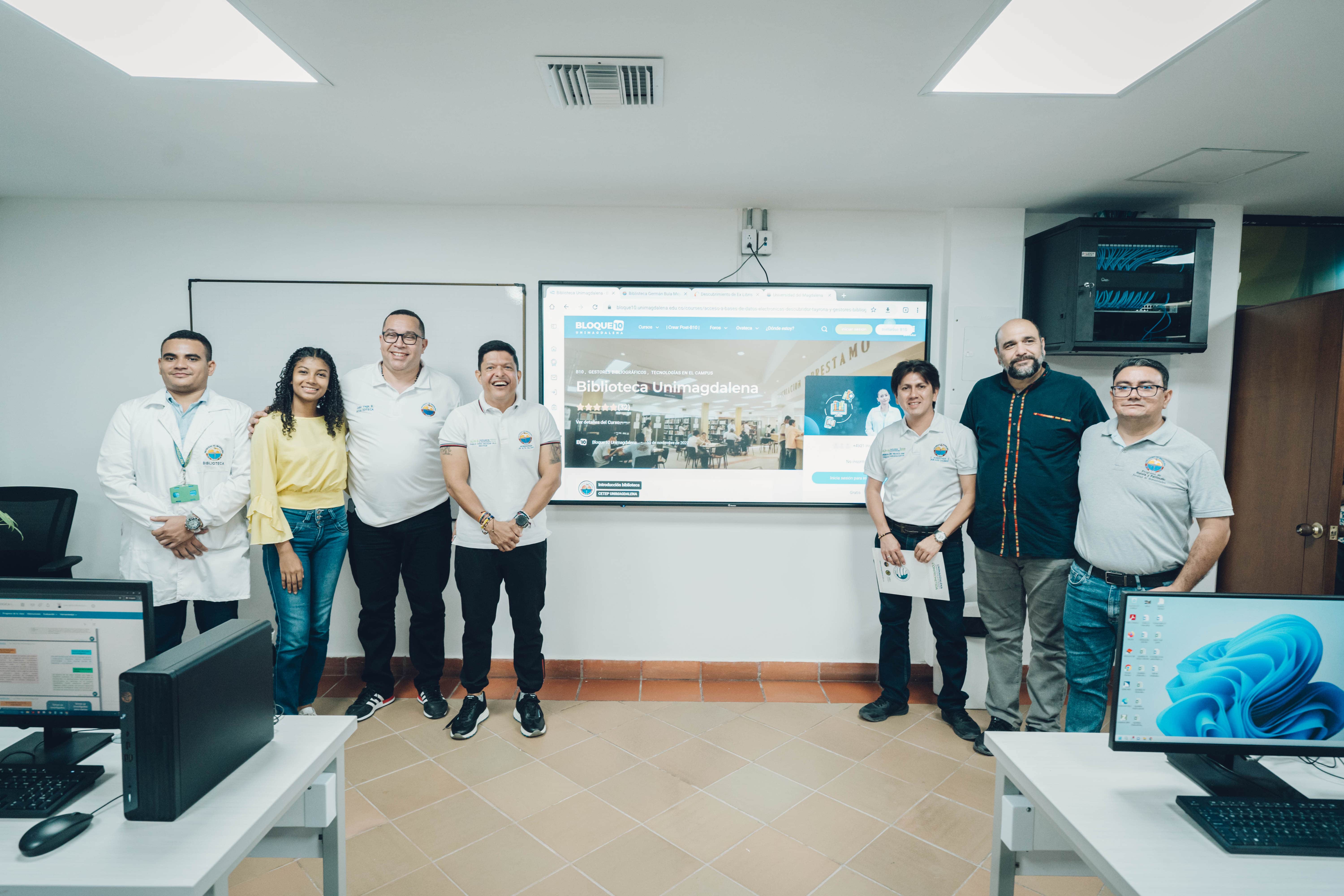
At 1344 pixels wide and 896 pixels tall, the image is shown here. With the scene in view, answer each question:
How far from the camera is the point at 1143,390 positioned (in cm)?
219

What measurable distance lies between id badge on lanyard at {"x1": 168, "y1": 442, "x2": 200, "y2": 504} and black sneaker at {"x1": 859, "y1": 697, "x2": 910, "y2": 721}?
3.16 meters

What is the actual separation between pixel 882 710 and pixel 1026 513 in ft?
3.93

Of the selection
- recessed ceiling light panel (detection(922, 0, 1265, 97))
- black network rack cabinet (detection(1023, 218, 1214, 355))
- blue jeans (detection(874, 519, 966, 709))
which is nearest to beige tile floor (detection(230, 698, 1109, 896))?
blue jeans (detection(874, 519, 966, 709))

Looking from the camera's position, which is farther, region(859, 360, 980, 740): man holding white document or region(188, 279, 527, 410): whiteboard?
region(188, 279, 527, 410): whiteboard

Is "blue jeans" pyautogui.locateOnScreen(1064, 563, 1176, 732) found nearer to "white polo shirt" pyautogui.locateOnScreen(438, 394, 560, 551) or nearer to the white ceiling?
the white ceiling

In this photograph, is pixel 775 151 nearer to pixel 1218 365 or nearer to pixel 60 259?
pixel 1218 365

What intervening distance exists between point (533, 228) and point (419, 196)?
575 mm

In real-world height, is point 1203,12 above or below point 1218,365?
above

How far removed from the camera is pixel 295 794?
51.4 inches

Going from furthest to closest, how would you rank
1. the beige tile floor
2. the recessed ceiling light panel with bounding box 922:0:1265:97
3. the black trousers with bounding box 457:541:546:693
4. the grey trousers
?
the black trousers with bounding box 457:541:546:693, the grey trousers, the beige tile floor, the recessed ceiling light panel with bounding box 922:0:1265:97

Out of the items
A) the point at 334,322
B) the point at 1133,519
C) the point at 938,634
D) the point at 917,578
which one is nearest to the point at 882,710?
the point at 938,634

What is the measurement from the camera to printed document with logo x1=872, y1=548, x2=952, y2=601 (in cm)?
283

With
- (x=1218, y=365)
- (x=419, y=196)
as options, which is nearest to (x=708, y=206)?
(x=419, y=196)

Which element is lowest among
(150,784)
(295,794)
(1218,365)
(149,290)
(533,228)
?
(295,794)
